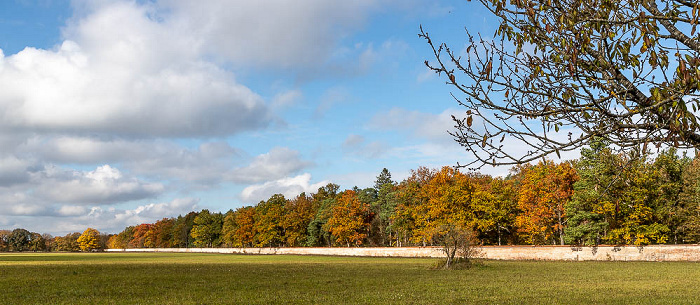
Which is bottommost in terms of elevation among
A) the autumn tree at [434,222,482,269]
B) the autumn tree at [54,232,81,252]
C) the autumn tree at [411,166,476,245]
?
the autumn tree at [54,232,81,252]

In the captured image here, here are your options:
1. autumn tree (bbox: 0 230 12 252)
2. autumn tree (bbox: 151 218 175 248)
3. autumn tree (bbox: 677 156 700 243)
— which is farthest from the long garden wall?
autumn tree (bbox: 0 230 12 252)

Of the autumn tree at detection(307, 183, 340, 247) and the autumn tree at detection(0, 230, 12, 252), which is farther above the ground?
the autumn tree at detection(307, 183, 340, 247)

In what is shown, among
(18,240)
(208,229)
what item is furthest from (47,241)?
(208,229)

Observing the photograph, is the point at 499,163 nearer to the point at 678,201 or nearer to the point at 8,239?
the point at 678,201

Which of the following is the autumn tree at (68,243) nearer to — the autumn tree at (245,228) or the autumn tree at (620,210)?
the autumn tree at (245,228)

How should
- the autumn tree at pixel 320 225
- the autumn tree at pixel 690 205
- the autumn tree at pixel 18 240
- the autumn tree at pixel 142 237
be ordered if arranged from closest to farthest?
the autumn tree at pixel 690 205
the autumn tree at pixel 320 225
the autumn tree at pixel 18 240
the autumn tree at pixel 142 237

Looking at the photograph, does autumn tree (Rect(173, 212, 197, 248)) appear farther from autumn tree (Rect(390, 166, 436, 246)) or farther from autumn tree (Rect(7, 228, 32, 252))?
autumn tree (Rect(390, 166, 436, 246))

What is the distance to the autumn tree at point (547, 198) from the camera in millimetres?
56094

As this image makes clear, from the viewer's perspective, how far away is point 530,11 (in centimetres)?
531

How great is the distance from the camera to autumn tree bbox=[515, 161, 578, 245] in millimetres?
56094

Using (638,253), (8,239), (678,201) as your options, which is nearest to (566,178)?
(678,201)

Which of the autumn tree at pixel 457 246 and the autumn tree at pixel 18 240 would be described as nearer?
the autumn tree at pixel 457 246

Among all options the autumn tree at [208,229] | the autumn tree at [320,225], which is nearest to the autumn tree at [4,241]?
the autumn tree at [208,229]

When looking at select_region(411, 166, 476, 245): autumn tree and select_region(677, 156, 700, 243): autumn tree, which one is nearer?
select_region(677, 156, 700, 243): autumn tree
